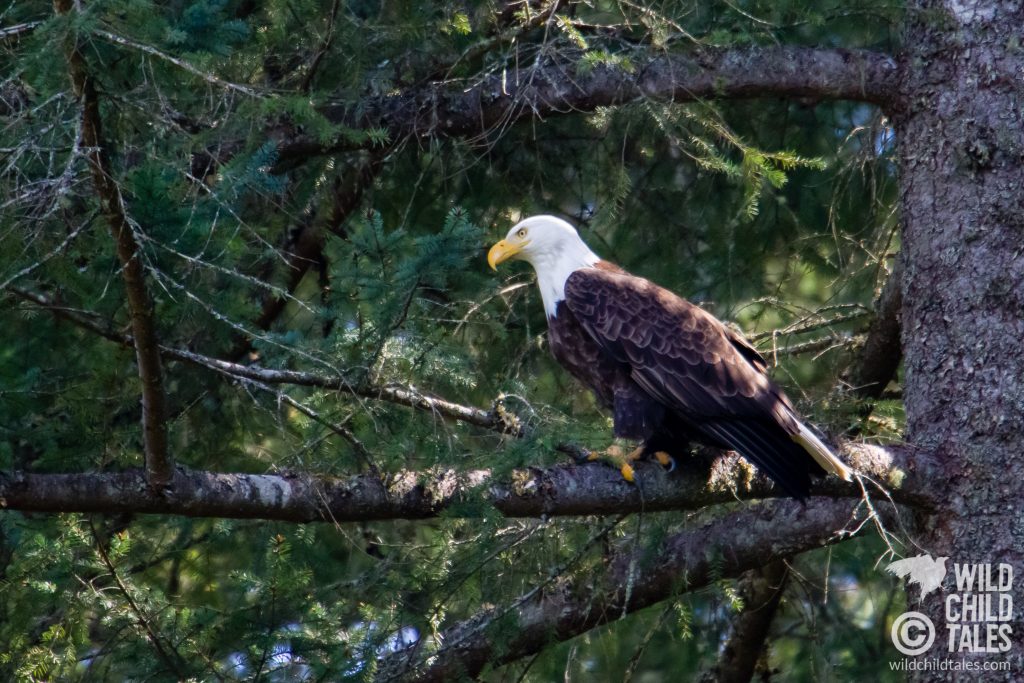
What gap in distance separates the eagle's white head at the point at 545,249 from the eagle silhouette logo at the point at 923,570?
188cm

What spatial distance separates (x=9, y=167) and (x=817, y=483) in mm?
2951

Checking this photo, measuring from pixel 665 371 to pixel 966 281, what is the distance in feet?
4.19

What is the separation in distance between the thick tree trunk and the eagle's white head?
4.79 ft

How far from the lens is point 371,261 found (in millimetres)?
4234

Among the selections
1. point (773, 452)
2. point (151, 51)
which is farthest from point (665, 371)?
point (151, 51)

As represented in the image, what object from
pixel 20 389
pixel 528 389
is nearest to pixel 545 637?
pixel 528 389

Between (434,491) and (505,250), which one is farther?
(505,250)

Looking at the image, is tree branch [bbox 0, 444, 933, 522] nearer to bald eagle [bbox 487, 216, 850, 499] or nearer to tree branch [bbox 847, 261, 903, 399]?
bald eagle [bbox 487, 216, 850, 499]

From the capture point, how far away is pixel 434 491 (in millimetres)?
4266

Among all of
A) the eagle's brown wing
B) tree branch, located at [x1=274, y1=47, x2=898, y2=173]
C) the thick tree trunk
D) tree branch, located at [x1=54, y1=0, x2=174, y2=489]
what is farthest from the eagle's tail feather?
tree branch, located at [x1=54, y1=0, x2=174, y2=489]

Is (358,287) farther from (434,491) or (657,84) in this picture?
(657,84)

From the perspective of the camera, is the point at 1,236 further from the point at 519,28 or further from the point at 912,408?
the point at 912,408

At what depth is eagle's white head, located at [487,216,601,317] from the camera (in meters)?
5.70

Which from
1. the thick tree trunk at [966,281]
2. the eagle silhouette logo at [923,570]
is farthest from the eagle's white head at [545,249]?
the eagle silhouette logo at [923,570]
